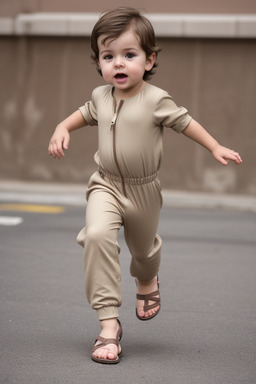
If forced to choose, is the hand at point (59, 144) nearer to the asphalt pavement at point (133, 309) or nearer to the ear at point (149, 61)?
the ear at point (149, 61)

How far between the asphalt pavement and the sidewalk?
1101mm

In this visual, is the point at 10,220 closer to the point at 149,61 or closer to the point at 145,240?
the point at 145,240

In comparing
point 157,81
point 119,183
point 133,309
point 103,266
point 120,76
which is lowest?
point 157,81

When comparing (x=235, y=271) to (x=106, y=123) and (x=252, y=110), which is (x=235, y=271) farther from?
(x=252, y=110)

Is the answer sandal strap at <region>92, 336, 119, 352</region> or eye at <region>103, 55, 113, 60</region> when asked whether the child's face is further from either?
sandal strap at <region>92, 336, 119, 352</region>

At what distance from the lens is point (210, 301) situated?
5.84 meters

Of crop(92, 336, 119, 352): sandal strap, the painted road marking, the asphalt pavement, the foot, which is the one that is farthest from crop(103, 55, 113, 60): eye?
the painted road marking

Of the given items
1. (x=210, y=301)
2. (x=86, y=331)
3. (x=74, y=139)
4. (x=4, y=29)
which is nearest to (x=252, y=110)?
(x=74, y=139)

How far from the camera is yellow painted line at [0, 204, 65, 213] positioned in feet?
32.8

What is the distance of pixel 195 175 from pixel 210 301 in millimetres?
6460

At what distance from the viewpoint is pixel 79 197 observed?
36.4 feet

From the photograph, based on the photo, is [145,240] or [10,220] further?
[10,220]

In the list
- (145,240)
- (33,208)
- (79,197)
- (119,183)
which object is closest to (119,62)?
(119,183)

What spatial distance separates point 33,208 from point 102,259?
6.03 m
